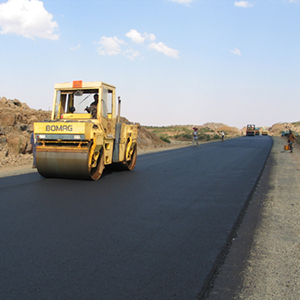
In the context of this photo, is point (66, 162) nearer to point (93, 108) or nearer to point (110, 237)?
point (93, 108)

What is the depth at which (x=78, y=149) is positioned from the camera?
29.2 feet

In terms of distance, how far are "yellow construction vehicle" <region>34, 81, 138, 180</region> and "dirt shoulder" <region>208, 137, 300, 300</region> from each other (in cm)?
427

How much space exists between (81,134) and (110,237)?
454 centimetres

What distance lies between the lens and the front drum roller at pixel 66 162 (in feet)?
29.1

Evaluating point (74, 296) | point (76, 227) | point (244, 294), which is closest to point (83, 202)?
point (76, 227)

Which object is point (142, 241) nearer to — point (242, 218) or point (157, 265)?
point (157, 265)

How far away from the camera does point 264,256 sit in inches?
166

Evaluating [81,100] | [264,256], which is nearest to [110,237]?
[264,256]

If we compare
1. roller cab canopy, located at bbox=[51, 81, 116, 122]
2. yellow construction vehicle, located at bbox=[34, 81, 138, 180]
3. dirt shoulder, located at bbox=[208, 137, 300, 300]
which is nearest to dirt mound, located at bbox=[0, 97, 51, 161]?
roller cab canopy, located at bbox=[51, 81, 116, 122]

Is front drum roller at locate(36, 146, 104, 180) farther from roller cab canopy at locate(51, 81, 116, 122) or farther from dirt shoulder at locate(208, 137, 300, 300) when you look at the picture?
dirt shoulder at locate(208, 137, 300, 300)

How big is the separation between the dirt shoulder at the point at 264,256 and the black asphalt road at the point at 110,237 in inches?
8.7

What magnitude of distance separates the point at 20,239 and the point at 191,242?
7.37ft

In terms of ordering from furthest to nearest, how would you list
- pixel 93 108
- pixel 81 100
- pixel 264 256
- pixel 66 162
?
1. pixel 81 100
2. pixel 93 108
3. pixel 66 162
4. pixel 264 256

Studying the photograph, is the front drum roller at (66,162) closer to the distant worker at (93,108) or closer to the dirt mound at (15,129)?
the distant worker at (93,108)
